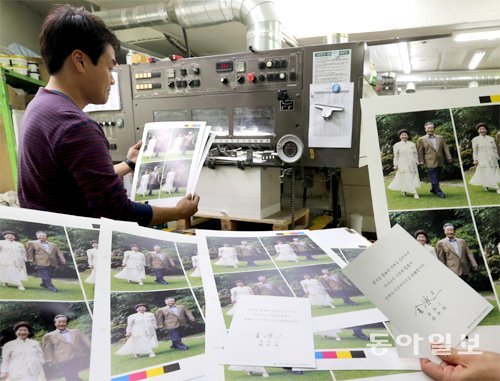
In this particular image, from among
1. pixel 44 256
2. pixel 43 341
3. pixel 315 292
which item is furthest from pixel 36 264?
pixel 315 292

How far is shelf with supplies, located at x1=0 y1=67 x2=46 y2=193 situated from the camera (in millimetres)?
2143

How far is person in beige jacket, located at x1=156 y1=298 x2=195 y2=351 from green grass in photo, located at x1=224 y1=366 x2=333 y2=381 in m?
0.08

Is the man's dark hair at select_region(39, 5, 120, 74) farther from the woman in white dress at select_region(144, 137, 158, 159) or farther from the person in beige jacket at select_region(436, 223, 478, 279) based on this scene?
the person in beige jacket at select_region(436, 223, 478, 279)

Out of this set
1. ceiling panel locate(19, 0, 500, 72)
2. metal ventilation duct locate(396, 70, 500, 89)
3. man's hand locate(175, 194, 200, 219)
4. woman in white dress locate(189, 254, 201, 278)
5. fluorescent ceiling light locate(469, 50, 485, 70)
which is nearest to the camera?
woman in white dress locate(189, 254, 201, 278)

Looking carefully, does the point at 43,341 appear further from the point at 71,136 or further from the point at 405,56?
the point at 405,56

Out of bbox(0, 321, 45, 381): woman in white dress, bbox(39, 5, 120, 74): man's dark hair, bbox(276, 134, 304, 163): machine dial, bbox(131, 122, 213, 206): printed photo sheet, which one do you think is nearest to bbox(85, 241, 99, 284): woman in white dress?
bbox(0, 321, 45, 381): woman in white dress

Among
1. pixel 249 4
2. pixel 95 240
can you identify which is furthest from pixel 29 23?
pixel 95 240

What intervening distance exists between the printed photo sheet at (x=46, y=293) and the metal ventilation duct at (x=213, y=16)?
1.69 meters

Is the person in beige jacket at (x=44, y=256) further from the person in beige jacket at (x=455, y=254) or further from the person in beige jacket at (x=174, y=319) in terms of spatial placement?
the person in beige jacket at (x=455, y=254)

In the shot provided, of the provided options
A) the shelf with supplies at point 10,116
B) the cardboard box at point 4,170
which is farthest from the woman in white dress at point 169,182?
the cardboard box at point 4,170

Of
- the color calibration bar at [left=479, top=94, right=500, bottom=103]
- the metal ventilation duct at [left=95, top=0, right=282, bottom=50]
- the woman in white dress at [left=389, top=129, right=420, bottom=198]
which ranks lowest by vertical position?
the woman in white dress at [left=389, top=129, right=420, bottom=198]

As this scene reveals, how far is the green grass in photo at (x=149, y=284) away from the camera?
0.48 meters

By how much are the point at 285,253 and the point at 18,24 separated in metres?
3.74

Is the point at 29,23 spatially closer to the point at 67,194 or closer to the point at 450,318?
the point at 67,194
